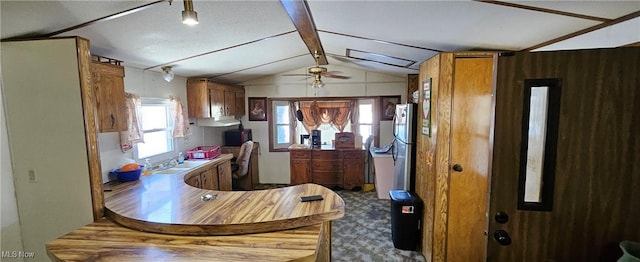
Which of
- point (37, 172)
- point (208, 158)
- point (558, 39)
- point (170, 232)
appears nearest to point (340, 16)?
point (558, 39)

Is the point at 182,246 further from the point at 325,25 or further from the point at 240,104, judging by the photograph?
the point at 240,104

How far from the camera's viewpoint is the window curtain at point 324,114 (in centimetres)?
561

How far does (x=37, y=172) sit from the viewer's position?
6.64ft

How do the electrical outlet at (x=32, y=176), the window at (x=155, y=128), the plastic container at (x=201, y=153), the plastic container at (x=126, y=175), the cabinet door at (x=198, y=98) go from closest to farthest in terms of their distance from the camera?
the electrical outlet at (x=32, y=176) → the plastic container at (x=126, y=175) → the window at (x=155, y=128) → the plastic container at (x=201, y=153) → the cabinet door at (x=198, y=98)

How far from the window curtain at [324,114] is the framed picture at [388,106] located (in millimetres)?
724

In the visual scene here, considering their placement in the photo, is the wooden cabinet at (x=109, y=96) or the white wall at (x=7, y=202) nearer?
the white wall at (x=7, y=202)

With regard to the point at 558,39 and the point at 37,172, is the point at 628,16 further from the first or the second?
the point at 37,172

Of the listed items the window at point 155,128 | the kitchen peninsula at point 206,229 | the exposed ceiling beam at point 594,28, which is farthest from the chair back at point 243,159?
the exposed ceiling beam at point 594,28

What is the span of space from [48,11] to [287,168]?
→ 4.38 meters

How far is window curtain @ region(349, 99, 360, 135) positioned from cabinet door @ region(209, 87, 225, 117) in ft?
8.22

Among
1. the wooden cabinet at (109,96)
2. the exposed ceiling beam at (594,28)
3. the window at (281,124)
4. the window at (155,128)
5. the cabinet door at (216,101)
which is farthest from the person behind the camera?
the window at (281,124)

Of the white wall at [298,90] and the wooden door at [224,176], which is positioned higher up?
the white wall at [298,90]

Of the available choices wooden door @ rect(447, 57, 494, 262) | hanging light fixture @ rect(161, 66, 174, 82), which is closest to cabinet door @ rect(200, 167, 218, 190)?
hanging light fixture @ rect(161, 66, 174, 82)

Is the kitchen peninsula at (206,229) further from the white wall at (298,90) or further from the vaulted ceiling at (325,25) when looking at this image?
the white wall at (298,90)
